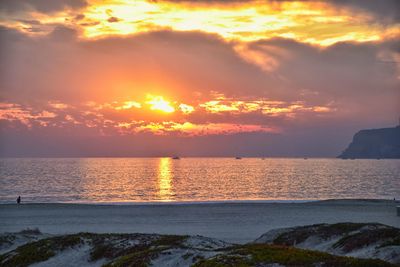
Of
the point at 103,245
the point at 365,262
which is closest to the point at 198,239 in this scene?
the point at 103,245

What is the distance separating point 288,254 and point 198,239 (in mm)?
9624

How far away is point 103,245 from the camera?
27.0m

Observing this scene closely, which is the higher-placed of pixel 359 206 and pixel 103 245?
pixel 103 245

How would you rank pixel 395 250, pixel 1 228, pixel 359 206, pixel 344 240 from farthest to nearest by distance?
pixel 359 206, pixel 1 228, pixel 344 240, pixel 395 250

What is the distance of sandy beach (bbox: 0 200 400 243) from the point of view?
5353 cm

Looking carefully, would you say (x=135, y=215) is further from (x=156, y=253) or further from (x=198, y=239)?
(x=156, y=253)

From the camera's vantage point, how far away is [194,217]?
211 feet

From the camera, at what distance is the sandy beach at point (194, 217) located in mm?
53531

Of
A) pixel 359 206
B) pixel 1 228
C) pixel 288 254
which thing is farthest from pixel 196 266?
pixel 359 206

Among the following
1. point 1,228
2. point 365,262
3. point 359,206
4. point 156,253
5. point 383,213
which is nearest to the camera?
point 365,262

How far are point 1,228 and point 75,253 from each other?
34490mm

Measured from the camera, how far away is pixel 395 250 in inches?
912

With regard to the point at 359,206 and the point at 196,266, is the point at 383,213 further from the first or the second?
the point at 196,266

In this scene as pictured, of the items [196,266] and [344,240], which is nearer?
[196,266]
